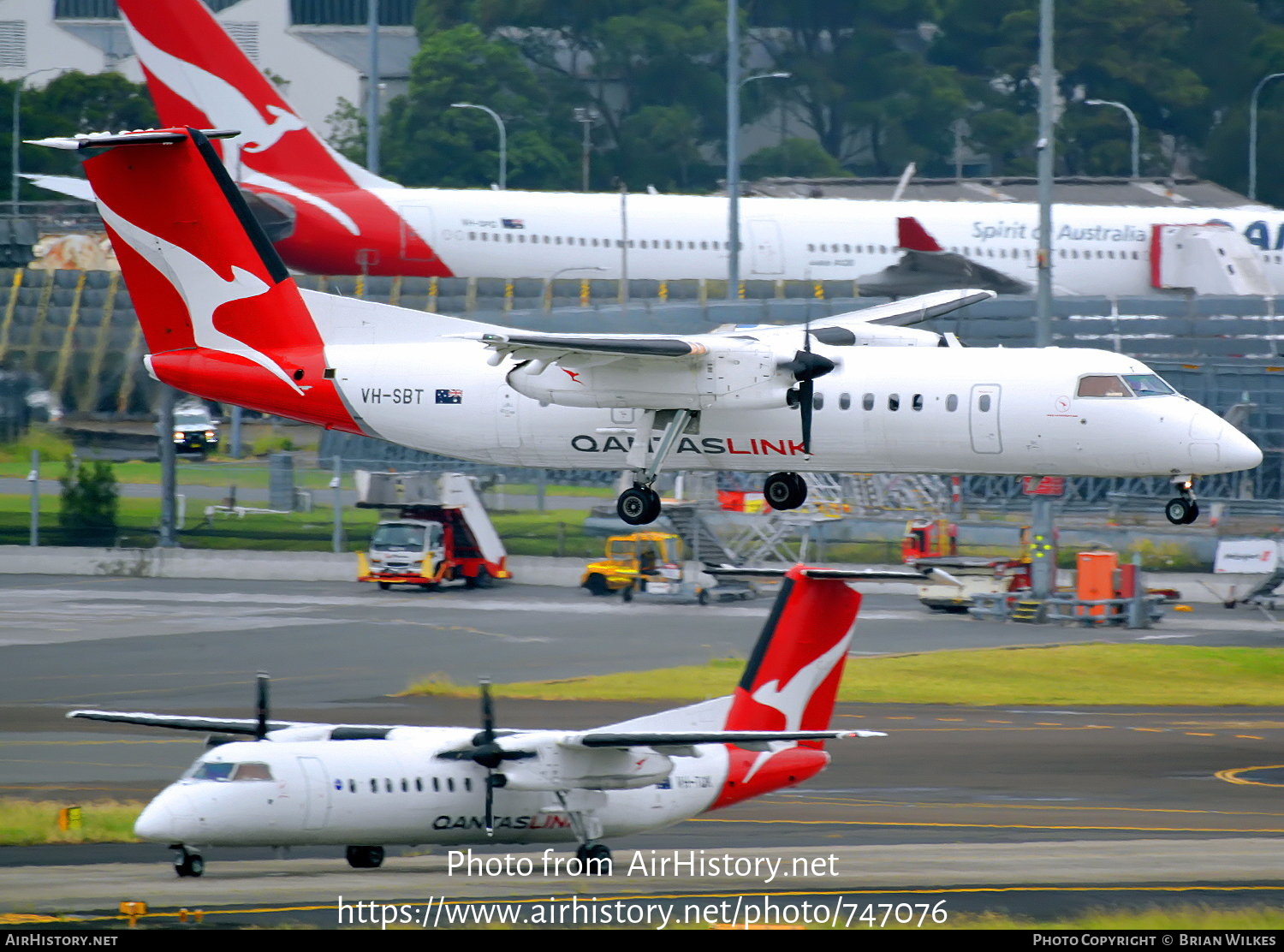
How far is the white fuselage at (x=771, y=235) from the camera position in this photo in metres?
64.3

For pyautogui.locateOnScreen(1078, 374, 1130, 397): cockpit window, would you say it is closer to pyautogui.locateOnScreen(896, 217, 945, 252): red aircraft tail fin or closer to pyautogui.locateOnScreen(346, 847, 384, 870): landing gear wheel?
pyautogui.locateOnScreen(346, 847, 384, 870): landing gear wheel

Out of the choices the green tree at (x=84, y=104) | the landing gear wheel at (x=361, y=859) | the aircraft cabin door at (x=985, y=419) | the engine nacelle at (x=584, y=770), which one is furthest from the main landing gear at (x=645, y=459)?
the green tree at (x=84, y=104)

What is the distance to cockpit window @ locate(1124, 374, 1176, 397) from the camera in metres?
31.2

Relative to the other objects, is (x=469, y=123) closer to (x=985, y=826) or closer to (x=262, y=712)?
(x=985, y=826)

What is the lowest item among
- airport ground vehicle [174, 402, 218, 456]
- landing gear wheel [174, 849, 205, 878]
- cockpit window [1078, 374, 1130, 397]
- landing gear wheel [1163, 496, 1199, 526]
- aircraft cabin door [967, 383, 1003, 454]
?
landing gear wheel [174, 849, 205, 878]

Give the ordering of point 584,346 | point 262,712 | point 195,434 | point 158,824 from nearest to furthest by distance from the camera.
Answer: point 158,824 → point 262,712 → point 584,346 → point 195,434

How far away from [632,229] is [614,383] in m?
35.1

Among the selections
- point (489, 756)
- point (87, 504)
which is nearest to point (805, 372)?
point (489, 756)

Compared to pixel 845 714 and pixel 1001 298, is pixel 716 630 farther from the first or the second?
pixel 1001 298

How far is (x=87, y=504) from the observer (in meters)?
60.8

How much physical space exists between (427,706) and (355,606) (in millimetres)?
14306

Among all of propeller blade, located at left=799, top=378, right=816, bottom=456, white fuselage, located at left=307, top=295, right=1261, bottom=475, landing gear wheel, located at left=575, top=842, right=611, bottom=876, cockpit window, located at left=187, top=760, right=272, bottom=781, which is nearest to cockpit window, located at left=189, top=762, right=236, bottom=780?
cockpit window, located at left=187, top=760, right=272, bottom=781

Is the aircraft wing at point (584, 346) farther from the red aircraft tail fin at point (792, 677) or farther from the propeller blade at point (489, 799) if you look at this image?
the propeller blade at point (489, 799)

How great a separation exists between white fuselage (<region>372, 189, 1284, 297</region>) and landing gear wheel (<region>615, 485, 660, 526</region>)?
3226 cm
